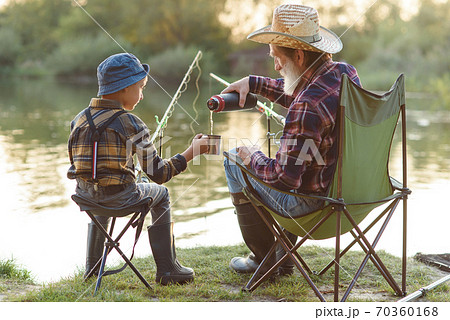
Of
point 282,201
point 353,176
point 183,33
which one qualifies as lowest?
point 282,201

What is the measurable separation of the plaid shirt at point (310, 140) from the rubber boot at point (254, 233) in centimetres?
41

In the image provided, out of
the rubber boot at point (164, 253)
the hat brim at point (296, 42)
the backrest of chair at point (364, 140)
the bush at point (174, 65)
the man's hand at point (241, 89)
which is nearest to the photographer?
the backrest of chair at point (364, 140)

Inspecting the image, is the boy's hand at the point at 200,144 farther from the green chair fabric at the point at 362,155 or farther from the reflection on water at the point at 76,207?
the reflection on water at the point at 76,207

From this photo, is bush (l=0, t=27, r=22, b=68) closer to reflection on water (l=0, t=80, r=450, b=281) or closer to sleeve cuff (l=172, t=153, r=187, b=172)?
reflection on water (l=0, t=80, r=450, b=281)

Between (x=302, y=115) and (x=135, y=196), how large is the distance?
0.82 m

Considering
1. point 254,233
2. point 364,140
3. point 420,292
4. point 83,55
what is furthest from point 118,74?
point 83,55

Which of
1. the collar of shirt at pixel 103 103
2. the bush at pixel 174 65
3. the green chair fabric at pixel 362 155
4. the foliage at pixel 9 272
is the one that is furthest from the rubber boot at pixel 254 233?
the bush at pixel 174 65

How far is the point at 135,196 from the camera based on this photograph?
2.37 meters

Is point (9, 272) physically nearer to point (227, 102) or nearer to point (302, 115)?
point (227, 102)

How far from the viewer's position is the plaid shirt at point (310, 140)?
2.06 metres

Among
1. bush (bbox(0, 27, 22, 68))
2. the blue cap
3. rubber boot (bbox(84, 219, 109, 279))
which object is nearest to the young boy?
the blue cap

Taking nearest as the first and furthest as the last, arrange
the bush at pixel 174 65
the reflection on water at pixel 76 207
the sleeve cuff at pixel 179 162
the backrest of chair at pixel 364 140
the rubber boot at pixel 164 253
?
the backrest of chair at pixel 364 140
the sleeve cuff at pixel 179 162
the rubber boot at pixel 164 253
the reflection on water at pixel 76 207
the bush at pixel 174 65

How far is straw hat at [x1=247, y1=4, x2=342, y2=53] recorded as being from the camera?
2.19m

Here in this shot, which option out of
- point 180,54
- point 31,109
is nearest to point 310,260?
point 31,109
